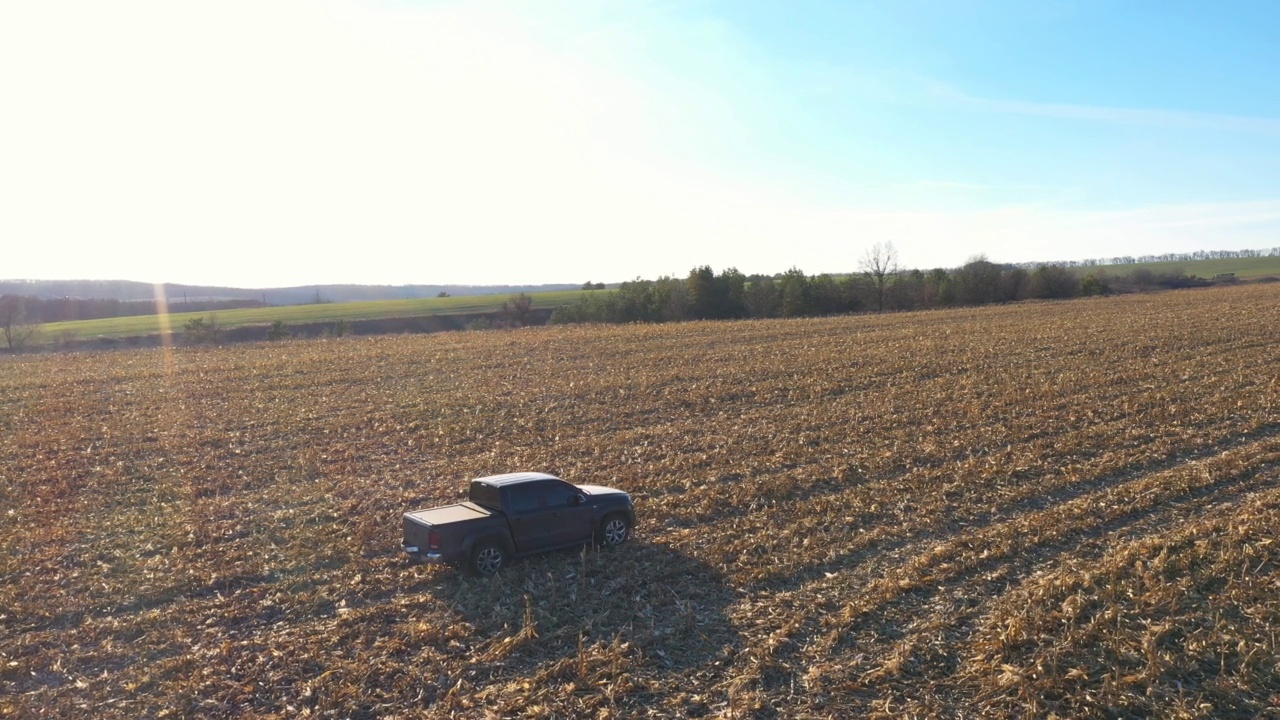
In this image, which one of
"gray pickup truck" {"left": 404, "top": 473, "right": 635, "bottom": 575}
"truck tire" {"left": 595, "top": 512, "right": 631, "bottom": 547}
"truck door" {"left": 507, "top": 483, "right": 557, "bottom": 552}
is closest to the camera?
"gray pickup truck" {"left": 404, "top": 473, "right": 635, "bottom": 575}

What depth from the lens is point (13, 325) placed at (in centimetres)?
6569

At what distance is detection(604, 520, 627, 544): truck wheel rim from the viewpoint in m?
12.5

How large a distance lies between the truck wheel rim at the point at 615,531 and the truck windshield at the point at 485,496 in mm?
1710

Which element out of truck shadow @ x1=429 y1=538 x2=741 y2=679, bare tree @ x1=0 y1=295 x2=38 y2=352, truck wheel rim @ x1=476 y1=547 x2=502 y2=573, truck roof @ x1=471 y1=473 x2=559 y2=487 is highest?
bare tree @ x1=0 y1=295 x2=38 y2=352

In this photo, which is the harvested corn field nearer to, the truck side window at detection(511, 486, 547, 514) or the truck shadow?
the truck shadow

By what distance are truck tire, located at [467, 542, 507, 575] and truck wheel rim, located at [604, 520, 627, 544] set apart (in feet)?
5.34

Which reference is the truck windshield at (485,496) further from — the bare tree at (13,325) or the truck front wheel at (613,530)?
the bare tree at (13,325)

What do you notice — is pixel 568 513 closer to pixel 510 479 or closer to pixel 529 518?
pixel 529 518

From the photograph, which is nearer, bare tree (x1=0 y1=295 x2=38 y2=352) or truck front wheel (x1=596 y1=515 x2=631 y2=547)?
truck front wheel (x1=596 y1=515 x2=631 y2=547)

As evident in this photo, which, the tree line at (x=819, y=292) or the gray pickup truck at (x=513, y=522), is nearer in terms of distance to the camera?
the gray pickup truck at (x=513, y=522)

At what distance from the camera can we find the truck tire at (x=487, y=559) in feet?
37.3

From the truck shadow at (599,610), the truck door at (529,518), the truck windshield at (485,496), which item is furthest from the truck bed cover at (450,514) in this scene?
the truck shadow at (599,610)

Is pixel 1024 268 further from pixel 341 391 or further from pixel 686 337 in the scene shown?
pixel 341 391

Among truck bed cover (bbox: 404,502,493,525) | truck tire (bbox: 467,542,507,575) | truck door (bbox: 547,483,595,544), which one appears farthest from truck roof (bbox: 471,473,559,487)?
truck tire (bbox: 467,542,507,575)
